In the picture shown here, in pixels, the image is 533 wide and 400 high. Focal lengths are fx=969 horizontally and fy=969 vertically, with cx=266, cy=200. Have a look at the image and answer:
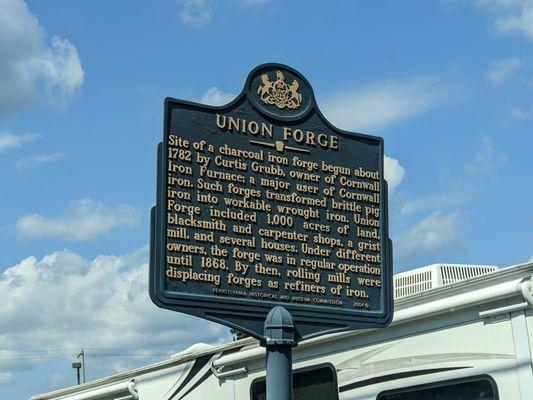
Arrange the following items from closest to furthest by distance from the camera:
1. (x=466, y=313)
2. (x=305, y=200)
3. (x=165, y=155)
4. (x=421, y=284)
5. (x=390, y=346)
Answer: (x=165, y=155) < (x=305, y=200) < (x=466, y=313) < (x=390, y=346) < (x=421, y=284)

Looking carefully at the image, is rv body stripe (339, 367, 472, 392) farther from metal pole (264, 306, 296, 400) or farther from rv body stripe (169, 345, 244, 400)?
rv body stripe (169, 345, 244, 400)

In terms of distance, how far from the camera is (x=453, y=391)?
34.2 ft

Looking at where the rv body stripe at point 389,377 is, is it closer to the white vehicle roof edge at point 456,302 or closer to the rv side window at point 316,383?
the rv side window at point 316,383

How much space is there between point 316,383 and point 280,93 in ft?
13.7

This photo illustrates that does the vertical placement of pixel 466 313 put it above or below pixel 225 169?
below

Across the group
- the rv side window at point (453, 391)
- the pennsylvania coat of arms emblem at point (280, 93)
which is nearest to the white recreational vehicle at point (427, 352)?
the rv side window at point (453, 391)

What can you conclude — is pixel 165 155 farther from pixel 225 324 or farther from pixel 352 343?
pixel 352 343

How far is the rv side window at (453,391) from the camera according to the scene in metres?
10.1

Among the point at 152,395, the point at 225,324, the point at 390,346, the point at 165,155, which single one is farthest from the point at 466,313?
the point at 152,395

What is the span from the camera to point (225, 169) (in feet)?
30.9

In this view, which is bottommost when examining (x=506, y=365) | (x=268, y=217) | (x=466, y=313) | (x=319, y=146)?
(x=506, y=365)

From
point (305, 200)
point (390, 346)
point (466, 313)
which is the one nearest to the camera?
point (305, 200)

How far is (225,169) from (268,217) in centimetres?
63

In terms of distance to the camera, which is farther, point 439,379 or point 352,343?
point 352,343
